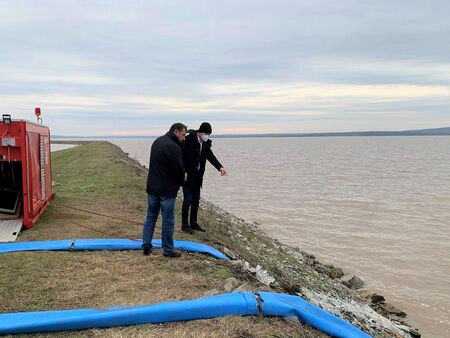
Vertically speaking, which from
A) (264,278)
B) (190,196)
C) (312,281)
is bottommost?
(312,281)

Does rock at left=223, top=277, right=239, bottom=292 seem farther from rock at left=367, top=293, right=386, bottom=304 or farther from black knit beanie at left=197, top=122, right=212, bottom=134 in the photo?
rock at left=367, top=293, right=386, bottom=304

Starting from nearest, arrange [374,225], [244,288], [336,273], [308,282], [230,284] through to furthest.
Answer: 1. [244,288]
2. [230,284]
3. [308,282]
4. [336,273]
5. [374,225]

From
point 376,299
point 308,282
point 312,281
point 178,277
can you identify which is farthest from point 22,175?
point 376,299

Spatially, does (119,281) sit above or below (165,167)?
below

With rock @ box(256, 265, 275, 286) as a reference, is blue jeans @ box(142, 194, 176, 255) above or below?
above

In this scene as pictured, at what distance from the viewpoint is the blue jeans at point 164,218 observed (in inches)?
290

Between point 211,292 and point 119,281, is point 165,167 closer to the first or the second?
point 119,281

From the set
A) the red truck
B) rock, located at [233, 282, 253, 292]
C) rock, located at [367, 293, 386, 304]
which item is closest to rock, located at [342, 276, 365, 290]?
rock, located at [367, 293, 386, 304]

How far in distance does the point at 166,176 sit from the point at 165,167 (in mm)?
149

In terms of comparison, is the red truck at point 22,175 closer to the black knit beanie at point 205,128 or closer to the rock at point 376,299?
the black knit beanie at point 205,128

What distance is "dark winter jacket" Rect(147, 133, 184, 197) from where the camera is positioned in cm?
722

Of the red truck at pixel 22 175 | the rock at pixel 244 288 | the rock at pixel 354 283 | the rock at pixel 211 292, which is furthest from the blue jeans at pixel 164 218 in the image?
the rock at pixel 354 283

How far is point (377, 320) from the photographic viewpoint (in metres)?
8.41

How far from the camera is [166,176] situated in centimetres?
732
